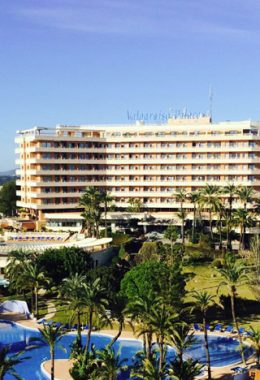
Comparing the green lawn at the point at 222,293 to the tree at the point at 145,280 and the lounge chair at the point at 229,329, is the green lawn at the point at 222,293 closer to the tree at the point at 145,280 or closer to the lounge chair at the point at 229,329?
the lounge chair at the point at 229,329

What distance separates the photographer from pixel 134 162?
13338 cm

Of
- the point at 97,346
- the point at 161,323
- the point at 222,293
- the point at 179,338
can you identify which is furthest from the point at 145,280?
the point at 222,293

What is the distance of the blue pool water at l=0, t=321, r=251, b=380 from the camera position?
5377 centimetres

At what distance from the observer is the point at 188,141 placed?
12912 cm

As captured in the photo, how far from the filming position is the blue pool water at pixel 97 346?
176ft

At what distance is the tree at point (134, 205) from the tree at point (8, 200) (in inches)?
1739

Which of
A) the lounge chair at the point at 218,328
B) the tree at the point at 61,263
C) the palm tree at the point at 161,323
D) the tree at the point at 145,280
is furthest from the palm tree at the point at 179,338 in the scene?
the tree at the point at 61,263

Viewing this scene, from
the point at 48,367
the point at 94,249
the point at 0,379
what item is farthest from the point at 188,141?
the point at 0,379

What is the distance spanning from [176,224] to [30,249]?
50.4 meters

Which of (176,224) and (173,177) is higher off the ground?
(173,177)

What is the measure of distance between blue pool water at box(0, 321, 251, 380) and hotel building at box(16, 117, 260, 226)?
61874 mm

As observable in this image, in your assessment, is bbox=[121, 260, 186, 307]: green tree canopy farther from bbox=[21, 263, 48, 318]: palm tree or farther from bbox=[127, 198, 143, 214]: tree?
bbox=[127, 198, 143, 214]: tree

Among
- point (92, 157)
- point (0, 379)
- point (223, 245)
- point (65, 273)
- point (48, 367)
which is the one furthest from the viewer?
point (92, 157)

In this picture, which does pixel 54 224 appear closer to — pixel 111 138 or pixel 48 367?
pixel 111 138
